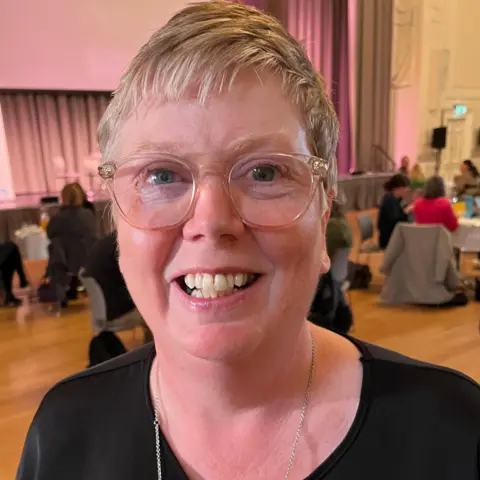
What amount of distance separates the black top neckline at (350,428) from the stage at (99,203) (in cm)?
587

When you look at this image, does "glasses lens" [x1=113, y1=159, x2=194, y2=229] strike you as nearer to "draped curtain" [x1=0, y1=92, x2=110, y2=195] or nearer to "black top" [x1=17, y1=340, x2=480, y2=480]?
"black top" [x1=17, y1=340, x2=480, y2=480]

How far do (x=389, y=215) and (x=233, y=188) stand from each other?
5.19 meters

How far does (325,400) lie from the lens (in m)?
0.99

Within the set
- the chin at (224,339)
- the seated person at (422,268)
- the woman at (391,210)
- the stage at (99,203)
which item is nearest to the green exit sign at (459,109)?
the stage at (99,203)

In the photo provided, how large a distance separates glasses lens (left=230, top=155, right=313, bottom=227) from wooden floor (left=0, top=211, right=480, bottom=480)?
266cm

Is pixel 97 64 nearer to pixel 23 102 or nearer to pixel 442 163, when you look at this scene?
pixel 23 102

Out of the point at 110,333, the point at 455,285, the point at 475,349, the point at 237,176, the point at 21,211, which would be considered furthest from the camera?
the point at 21,211

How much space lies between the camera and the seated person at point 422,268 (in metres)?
4.99

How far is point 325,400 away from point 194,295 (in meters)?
0.34

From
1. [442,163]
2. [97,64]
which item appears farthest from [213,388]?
[442,163]

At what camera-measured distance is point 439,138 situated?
36.5 feet

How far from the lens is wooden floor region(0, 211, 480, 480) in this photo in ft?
11.7

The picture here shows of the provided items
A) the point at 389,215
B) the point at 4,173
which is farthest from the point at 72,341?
the point at 4,173

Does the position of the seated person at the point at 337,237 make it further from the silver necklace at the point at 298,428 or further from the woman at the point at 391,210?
the silver necklace at the point at 298,428
